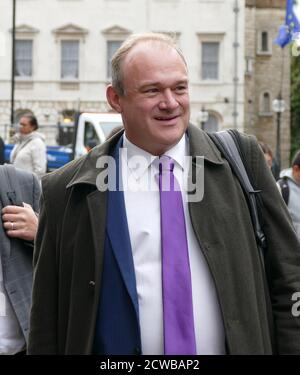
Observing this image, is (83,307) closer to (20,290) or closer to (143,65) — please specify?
(143,65)

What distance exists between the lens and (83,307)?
3184mm

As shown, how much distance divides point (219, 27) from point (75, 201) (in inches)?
1912

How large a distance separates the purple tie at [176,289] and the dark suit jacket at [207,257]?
72mm

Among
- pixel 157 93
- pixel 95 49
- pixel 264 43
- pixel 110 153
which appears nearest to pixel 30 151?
pixel 110 153

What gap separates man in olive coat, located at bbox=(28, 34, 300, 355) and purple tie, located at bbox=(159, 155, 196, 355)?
1.1 inches

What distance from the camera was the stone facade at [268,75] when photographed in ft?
184

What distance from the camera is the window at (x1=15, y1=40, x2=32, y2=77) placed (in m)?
50.8

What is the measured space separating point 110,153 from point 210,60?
48.6 meters

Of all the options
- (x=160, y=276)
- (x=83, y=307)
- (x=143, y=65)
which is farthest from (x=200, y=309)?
(x=143, y=65)

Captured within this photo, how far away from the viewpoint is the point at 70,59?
5122 cm

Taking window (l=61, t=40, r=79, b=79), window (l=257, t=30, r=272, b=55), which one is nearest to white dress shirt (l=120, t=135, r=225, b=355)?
window (l=61, t=40, r=79, b=79)

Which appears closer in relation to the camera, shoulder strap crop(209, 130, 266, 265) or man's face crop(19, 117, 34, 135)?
shoulder strap crop(209, 130, 266, 265)

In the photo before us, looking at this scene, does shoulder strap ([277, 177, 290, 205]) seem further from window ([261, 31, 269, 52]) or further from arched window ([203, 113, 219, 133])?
window ([261, 31, 269, 52])

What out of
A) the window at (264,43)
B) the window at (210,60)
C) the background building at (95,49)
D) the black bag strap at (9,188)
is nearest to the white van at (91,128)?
the black bag strap at (9,188)
